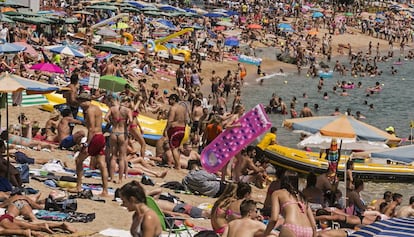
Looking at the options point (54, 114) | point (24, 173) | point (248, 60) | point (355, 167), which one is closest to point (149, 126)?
point (54, 114)

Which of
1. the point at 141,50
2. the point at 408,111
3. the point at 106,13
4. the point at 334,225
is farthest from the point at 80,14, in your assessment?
the point at 334,225

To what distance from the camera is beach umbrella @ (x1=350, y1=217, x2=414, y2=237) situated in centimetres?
650

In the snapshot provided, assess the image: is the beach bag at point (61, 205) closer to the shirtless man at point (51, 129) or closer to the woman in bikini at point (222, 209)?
the woman in bikini at point (222, 209)

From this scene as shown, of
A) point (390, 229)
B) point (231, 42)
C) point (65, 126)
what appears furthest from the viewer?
point (231, 42)

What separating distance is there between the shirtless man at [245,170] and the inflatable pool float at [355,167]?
6.53 ft

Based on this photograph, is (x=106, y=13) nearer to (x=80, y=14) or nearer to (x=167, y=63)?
(x=80, y=14)

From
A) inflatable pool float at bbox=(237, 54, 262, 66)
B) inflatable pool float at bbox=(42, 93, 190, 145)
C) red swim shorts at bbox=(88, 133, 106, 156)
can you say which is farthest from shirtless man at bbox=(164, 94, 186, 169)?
inflatable pool float at bbox=(237, 54, 262, 66)

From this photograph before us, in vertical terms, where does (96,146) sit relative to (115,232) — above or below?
above

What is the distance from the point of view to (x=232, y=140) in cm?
1317

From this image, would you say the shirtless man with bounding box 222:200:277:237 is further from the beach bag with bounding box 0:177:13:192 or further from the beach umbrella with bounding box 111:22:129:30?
→ the beach umbrella with bounding box 111:22:129:30

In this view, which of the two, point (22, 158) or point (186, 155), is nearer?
point (22, 158)

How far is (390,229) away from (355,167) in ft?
31.9

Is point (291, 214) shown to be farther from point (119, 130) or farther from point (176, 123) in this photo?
point (176, 123)

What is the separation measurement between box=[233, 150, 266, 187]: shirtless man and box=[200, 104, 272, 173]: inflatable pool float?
72 cm
